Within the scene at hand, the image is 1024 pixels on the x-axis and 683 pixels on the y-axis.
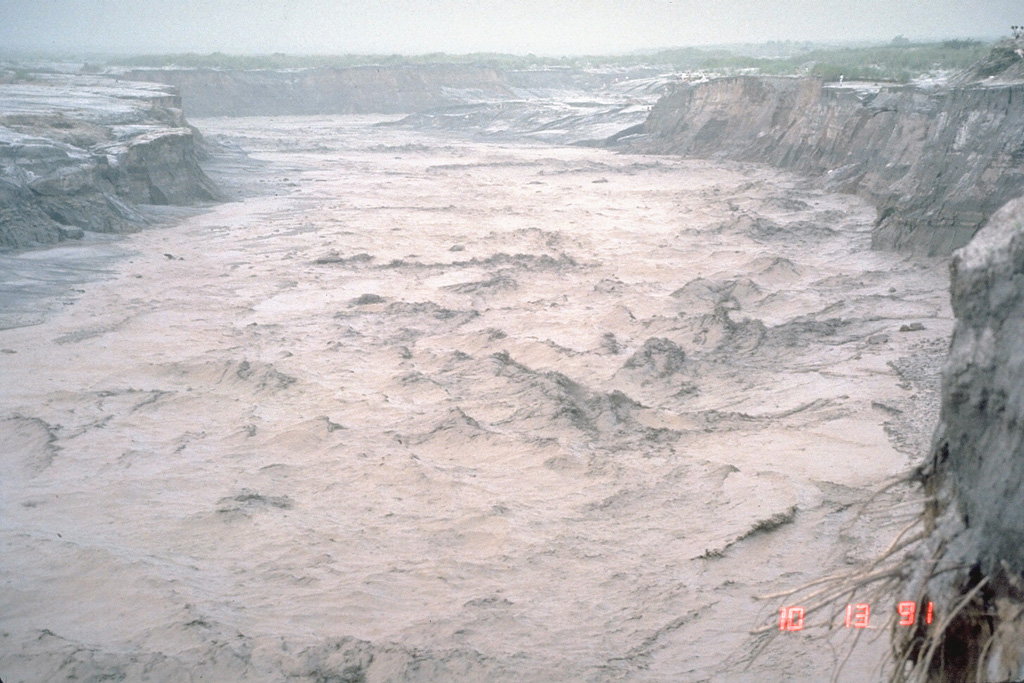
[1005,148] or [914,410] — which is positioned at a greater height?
[1005,148]

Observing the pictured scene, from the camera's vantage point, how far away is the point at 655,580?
445 cm

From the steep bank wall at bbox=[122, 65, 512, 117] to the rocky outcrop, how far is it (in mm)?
40653

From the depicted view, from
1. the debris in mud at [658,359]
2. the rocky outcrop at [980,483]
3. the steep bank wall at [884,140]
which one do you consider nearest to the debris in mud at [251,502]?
the debris in mud at [658,359]

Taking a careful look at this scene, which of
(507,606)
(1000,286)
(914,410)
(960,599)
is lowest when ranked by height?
(507,606)

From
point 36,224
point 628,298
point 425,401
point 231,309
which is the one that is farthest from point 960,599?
point 36,224

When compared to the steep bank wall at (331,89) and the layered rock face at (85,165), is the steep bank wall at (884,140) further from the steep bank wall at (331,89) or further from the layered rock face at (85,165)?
the steep bank wall at (331,89)

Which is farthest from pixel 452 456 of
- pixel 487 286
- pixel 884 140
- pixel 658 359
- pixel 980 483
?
pixel 884 140

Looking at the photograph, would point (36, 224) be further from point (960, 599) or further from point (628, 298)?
point (960, 599)

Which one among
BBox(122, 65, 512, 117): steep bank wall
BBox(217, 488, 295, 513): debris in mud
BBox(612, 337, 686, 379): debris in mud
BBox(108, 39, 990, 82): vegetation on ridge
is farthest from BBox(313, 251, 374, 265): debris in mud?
BBox(122, 65, 512, 117): steep bank wall

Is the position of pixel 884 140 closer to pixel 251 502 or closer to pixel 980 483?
pixel 251 502

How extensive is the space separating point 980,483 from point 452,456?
4.18 m

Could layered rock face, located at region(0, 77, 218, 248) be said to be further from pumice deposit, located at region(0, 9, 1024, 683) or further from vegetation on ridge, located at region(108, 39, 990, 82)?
vegetation on ridge, located at region(108, 39, 990, 82)

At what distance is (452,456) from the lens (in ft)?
19.7

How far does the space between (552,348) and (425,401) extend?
1741mm
